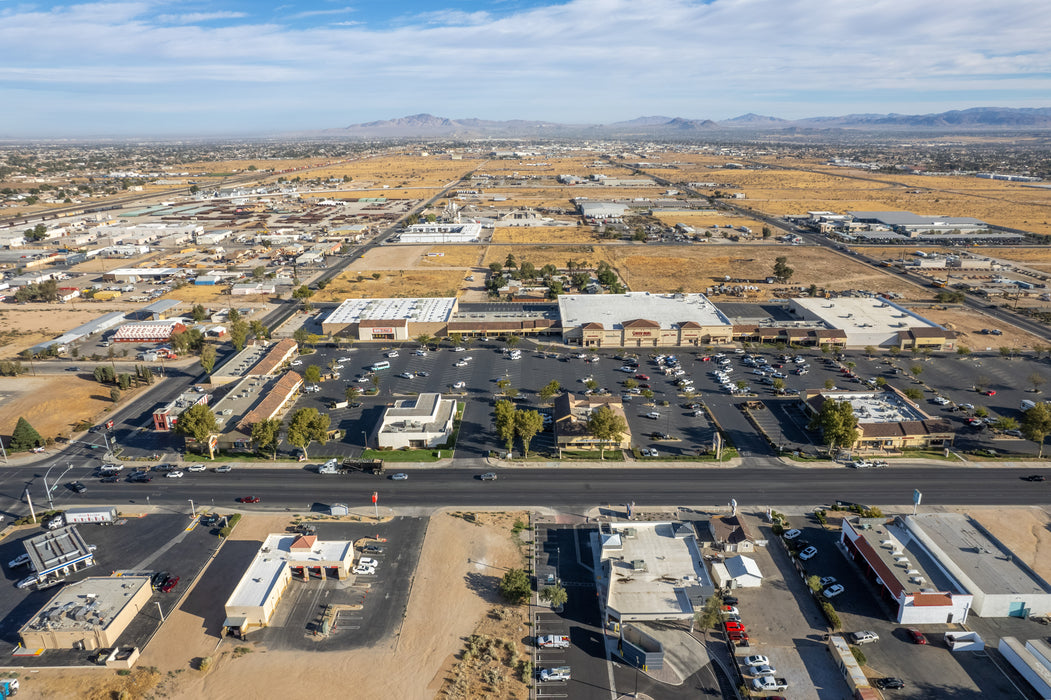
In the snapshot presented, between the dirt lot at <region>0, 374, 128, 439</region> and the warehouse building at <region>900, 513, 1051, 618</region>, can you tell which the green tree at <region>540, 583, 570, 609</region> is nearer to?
the warehouse building at <region>900, 513, 1051, 618</region>

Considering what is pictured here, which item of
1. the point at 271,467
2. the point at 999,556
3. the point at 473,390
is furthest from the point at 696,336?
the point at 271,467

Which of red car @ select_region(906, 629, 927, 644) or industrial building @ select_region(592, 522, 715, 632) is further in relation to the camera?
industrial building @ select_region(592, 522, 715, 632)

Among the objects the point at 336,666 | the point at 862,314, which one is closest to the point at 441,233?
the point at 862,314

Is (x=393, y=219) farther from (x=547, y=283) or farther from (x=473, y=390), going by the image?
(x=473, y=390)

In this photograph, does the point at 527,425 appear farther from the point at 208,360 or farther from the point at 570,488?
the point at 208,360

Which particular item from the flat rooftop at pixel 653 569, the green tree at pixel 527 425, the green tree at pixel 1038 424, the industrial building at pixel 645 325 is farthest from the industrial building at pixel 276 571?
the green tree at pixel 1038 424

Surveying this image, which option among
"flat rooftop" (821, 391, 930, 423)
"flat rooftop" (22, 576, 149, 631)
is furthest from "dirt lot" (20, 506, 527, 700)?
"flat rooftop" (821, 391, 930, 423)

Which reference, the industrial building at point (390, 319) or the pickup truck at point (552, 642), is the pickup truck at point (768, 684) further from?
the industrial building at point (390, 319)
